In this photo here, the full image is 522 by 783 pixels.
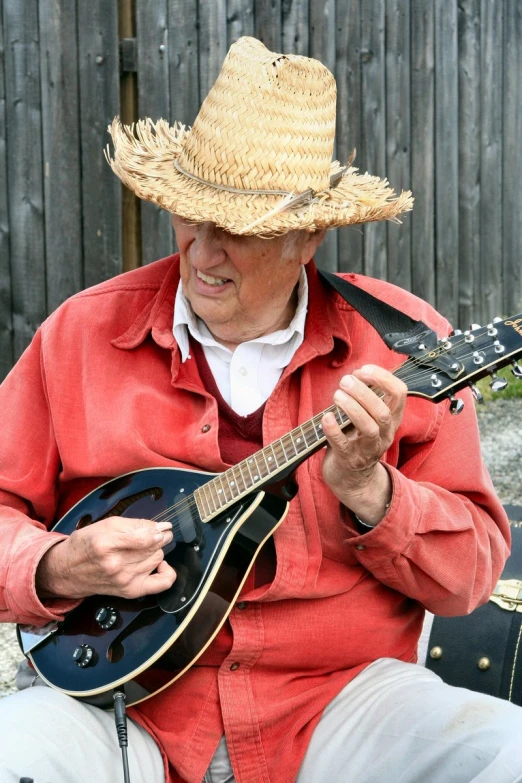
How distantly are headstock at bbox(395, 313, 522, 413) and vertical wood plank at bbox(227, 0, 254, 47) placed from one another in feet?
12.0

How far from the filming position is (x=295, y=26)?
5.62 meters

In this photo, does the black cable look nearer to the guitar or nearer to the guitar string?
the guitar

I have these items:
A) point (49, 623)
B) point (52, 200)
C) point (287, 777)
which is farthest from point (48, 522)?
point (52, 200)

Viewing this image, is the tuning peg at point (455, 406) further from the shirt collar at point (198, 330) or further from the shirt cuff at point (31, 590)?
the shirt cuff at point (31, 590)

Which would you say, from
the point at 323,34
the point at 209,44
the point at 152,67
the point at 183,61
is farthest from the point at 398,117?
the point at 152,67

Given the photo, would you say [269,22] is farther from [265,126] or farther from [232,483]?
[232,483]

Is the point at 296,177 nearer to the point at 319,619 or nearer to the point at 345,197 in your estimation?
the point at 345,197

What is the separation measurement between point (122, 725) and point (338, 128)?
4.46 m

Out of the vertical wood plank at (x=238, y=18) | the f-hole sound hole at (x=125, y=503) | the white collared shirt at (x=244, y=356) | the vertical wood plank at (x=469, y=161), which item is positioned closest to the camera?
the f-hole sound hole at (x=125, y=503)

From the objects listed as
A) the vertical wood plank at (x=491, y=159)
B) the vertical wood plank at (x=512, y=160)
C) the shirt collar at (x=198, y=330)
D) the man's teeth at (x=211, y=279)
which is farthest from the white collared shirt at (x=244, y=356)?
the vertical wood plank at (x=512, y=160)

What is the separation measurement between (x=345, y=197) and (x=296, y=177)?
5.9 inches

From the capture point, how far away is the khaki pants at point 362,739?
196cm

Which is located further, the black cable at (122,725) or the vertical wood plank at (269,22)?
the vertical wood plank at (269,22)

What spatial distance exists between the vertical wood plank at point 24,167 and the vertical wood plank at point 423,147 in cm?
252
